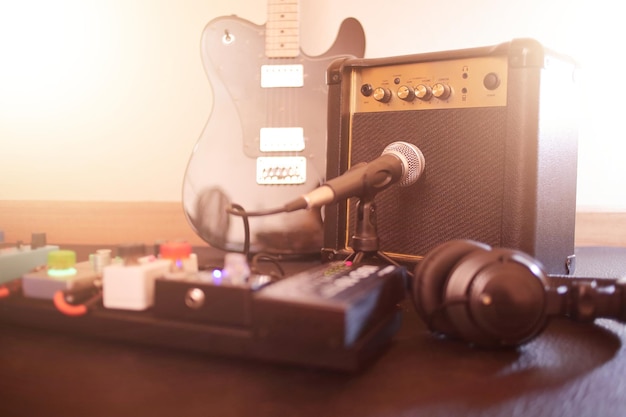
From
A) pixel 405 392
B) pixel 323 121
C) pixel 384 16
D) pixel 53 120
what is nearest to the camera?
pixel 405 392

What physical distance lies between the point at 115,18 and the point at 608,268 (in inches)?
49.2

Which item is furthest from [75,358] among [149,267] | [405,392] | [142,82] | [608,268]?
[142,82]

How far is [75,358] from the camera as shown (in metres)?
0.49

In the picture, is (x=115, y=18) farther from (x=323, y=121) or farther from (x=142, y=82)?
(x=323, y=121)

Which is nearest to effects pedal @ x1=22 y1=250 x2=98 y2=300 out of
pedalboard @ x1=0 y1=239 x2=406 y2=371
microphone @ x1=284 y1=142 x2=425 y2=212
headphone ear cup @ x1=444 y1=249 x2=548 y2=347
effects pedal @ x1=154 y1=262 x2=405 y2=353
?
pedalboard @ x1=0 y1=239 x2=406 y2=371

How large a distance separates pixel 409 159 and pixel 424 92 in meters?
0.10

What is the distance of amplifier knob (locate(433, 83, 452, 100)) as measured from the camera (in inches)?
30.6

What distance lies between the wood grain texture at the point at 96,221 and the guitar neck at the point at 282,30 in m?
0.45

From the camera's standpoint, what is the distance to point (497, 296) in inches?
18.0

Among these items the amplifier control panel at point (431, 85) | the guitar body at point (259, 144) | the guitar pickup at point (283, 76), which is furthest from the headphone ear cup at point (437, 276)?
the guitar pickup at point (283, 76)

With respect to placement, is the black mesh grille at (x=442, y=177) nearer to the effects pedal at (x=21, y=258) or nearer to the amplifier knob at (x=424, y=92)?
the amplifier knob at (x=424, y=92)

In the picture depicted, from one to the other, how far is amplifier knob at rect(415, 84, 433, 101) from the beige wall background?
1.67ft

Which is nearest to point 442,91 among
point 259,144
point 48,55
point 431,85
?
point 431,85

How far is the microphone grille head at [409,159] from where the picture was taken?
0.77 m
